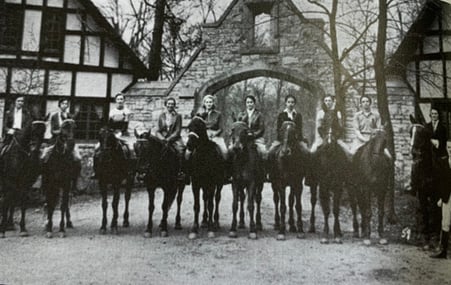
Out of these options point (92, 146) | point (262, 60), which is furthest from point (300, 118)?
point (92, 146)

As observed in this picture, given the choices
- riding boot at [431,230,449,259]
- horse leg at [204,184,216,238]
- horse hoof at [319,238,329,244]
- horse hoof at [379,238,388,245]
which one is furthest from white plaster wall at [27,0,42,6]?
riding boot at [431,230,449,259]

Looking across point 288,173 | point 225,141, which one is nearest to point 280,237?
point 288,173

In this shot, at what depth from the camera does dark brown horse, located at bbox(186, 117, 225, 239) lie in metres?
2.95

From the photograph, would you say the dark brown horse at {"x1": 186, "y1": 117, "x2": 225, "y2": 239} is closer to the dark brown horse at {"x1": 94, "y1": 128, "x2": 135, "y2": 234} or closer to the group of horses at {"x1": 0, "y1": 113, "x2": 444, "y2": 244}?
the group of horses at {"x1": 0, "y1": 113, "x2": 444, "y2": 244}

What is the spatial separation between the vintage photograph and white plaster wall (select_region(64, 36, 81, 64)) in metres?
0.01

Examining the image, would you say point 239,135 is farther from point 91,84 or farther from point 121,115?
point 91,84

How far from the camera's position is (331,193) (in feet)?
8.89

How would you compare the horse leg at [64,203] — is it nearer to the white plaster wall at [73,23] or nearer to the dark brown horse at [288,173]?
the white plaster wall at [73,23]

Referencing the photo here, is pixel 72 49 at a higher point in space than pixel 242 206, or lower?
higher

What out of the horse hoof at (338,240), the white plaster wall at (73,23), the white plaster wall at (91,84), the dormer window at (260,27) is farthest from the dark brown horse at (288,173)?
the white plaster wall at (73,23)

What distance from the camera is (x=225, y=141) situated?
306 cm

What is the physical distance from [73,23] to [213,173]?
5.40 ft

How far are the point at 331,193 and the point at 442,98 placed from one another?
0.95 metres

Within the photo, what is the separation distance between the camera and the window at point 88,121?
9.66 feet
